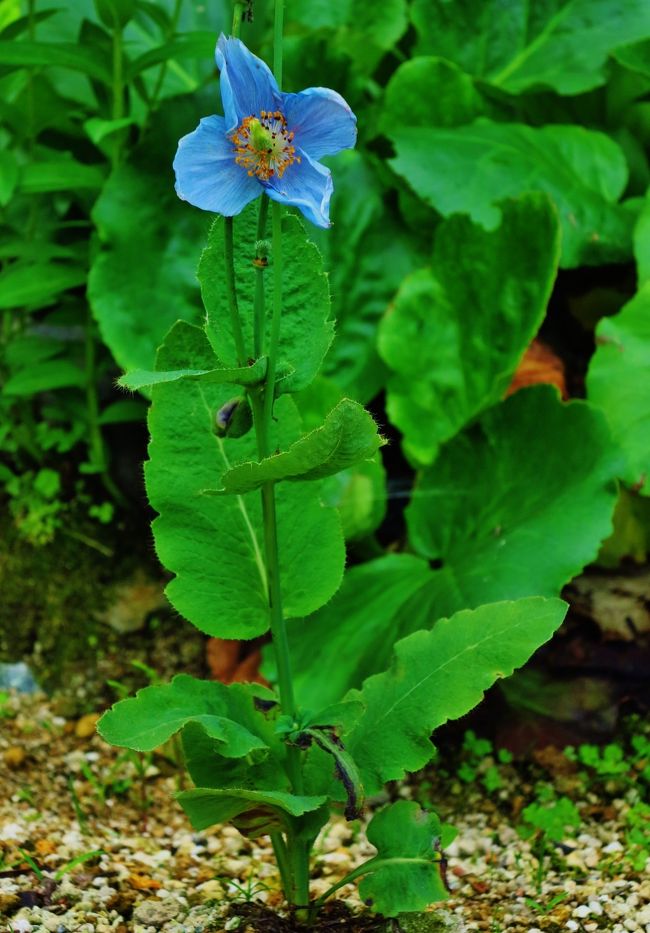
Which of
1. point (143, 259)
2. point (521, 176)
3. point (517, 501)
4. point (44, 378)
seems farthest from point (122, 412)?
point (521, 176)

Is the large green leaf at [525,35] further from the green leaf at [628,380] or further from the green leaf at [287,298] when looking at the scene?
the green leaf at [287,298]

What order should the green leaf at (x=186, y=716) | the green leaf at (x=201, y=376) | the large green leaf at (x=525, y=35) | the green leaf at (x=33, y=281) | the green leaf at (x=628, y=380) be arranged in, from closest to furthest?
the green leaf at (x=201, y=376), the green leaf at (x=186, y=716), the green leaf at (x=628, y=380), the green leaf at (x=33, y=281), the large green leaf at (x=525, y=35)

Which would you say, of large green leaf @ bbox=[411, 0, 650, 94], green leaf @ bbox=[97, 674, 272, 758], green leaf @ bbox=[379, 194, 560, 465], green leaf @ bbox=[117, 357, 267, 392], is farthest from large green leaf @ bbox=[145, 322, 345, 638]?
large green leaf @ bbox=[411, 0, 650, 94]

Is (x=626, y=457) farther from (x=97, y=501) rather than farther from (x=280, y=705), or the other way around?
(x=97, y=501)

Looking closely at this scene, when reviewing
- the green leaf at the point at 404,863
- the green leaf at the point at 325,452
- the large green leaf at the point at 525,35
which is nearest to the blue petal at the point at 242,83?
the green leaf at the point at 325,452

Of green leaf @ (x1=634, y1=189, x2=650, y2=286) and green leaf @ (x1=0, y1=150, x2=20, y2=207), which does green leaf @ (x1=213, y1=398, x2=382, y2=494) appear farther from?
green leaf @ (x1=634, y1=189, x2=650, y2=286)

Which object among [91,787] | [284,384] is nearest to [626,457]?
[284,384]
